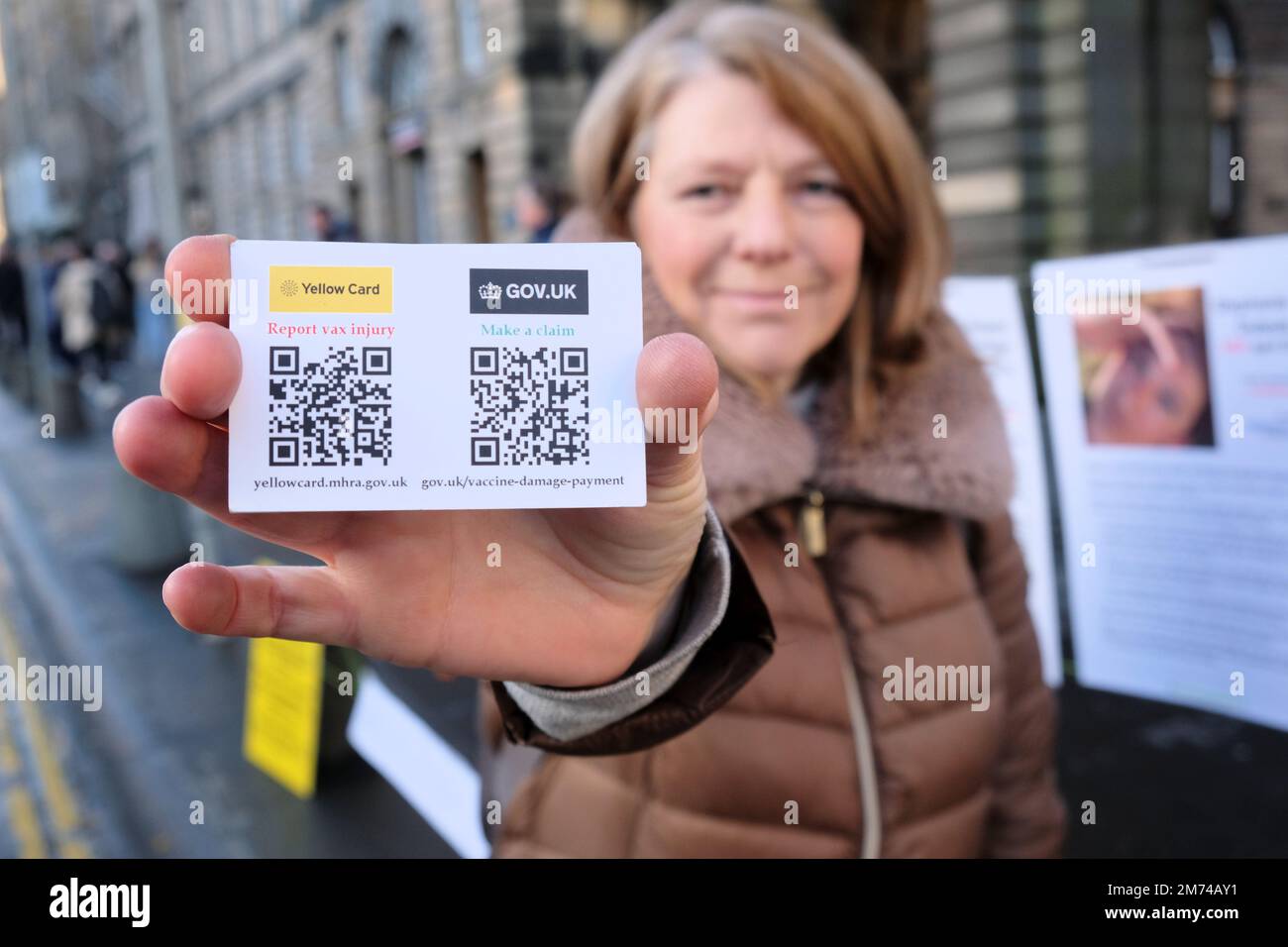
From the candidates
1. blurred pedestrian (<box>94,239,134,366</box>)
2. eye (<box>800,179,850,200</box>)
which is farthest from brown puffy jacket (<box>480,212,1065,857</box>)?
blurred pedestrian (<box>94,239,134,366</box>)

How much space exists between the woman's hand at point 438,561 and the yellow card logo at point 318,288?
4 cm

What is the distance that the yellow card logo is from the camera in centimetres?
72

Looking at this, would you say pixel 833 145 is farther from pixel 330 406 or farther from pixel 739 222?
pixel 330 406

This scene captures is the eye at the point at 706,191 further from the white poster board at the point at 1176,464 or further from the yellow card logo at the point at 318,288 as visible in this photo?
the white poster board at the point at 1176,464

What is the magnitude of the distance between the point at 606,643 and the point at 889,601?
1.82 ft

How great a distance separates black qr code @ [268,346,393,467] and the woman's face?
54 centimetres

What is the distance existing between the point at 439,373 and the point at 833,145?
775 mm

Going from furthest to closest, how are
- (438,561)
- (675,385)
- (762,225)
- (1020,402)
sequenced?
(1020,402)
(762,225)
(438,561)
(675,385)

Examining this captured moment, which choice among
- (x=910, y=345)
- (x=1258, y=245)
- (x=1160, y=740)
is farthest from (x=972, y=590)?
(x=1160, y=740)

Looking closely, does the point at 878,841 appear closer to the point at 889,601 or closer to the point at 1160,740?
the point at 889,601

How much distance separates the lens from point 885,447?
55.6 inches

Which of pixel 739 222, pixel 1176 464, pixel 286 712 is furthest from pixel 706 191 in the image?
pixel 286 712

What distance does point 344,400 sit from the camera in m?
0.73

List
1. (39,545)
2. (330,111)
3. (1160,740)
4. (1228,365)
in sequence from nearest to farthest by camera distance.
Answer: (1228,365)
(330,111)
(1160,740)
(39,545)
